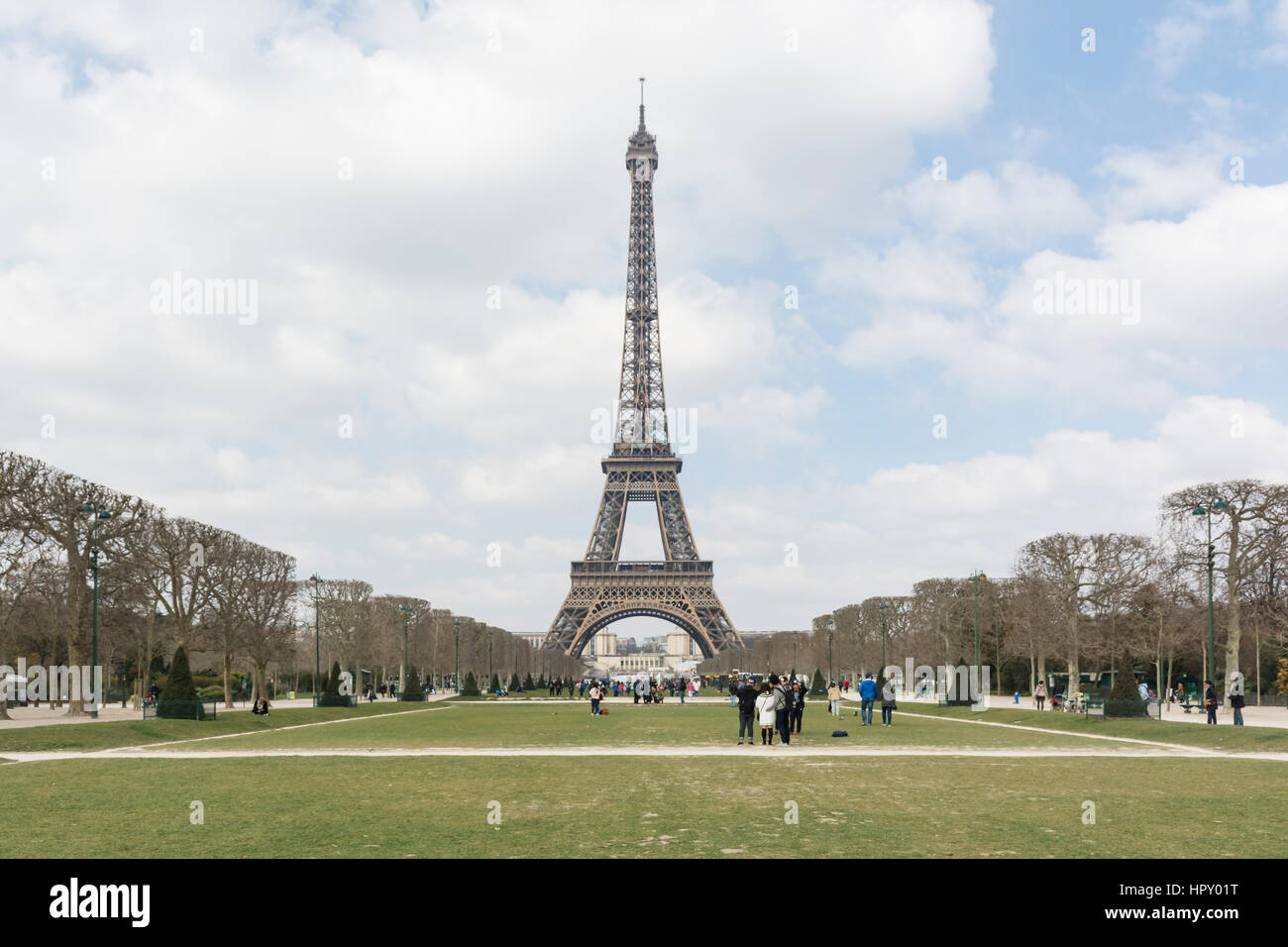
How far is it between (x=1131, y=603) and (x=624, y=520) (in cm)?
5372

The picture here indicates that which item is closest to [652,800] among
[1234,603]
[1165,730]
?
[1165,730]

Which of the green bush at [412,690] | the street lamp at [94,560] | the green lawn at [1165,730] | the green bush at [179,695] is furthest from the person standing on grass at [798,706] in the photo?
the green bush at [412,690]

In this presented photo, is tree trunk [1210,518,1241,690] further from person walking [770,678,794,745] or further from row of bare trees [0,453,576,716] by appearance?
row of bare trees [0,453,576,716]

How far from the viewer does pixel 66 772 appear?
1939cm

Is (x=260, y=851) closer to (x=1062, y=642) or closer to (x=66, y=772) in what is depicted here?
(x=66, y=772)

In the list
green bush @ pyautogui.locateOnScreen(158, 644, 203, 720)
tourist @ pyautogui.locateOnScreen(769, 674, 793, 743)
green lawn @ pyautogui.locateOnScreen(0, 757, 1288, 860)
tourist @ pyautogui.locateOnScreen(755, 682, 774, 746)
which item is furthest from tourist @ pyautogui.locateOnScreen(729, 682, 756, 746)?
green bush @ pyautogui.locateOnScreen(158, 644, 203, 720)

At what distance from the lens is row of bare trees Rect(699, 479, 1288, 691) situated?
162 feet

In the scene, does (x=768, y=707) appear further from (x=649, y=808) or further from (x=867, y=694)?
(x=649, y=808)

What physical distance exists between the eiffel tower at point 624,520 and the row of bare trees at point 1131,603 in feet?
71.3

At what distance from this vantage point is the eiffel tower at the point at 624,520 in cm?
9694

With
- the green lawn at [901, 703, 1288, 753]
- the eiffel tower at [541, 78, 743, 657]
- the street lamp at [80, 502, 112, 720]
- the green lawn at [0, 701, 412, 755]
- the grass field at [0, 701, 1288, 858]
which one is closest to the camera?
the grass field at [0, 701, 1288, 858]

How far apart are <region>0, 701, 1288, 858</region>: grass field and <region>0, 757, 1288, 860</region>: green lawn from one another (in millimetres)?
48

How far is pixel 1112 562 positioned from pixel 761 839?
55.1 metres

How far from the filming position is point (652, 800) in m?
14.4
